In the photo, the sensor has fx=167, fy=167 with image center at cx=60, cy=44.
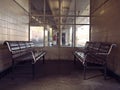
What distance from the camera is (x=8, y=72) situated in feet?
17.4

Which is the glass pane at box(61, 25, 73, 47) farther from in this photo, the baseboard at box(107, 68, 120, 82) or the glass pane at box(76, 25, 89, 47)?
the baseboard at box(107, 68, 120, 82)

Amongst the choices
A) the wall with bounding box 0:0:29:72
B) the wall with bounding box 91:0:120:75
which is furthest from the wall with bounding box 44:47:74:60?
the wall with bounding box 91:0:120:75

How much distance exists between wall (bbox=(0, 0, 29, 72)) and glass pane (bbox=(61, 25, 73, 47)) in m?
2.43

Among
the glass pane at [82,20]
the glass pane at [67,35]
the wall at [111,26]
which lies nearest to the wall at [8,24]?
the glass pane at [67,35]

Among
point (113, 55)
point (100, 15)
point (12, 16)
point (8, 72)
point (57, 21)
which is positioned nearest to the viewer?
point (113, 55)

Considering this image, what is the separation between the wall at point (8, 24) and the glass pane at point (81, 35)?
3065 millimetres

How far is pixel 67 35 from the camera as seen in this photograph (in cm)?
855

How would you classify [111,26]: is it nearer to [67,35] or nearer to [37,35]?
[67,35]

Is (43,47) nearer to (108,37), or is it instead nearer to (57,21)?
(57,21)

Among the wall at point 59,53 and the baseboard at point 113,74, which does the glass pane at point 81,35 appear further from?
Answer: the baseboard at point 113,74

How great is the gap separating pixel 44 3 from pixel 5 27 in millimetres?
3849

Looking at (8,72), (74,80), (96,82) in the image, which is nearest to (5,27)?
(8,72)

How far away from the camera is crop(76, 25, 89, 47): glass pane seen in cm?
846

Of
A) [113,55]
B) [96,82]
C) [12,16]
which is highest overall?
[12,16]
